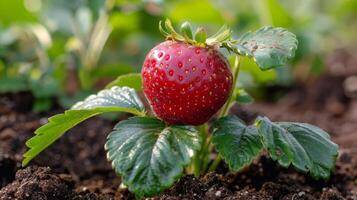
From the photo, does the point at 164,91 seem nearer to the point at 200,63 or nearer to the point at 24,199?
the point at 200,63

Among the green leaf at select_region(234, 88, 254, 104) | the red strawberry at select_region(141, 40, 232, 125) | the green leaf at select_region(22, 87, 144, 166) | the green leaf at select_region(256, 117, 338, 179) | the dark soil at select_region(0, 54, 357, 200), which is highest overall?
the red strawberry at select_region(141, 40, 232, 125)

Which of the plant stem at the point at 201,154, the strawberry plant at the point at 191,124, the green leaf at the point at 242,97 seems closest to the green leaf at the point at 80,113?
the strawberry plant at the point at 191,124

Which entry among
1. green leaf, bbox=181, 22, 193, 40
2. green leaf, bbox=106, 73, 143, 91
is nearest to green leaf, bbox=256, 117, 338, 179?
green leaf, bbox=181, 22, 193, 40

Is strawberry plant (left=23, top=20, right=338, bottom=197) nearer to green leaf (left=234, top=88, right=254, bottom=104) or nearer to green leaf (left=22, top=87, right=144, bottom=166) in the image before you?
green leaf (left=22, top=87, right=144, bottom=166)

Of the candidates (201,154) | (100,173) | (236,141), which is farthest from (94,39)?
(236,141)

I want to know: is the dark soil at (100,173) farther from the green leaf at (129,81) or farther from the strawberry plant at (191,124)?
the green leaf at (129,81)
